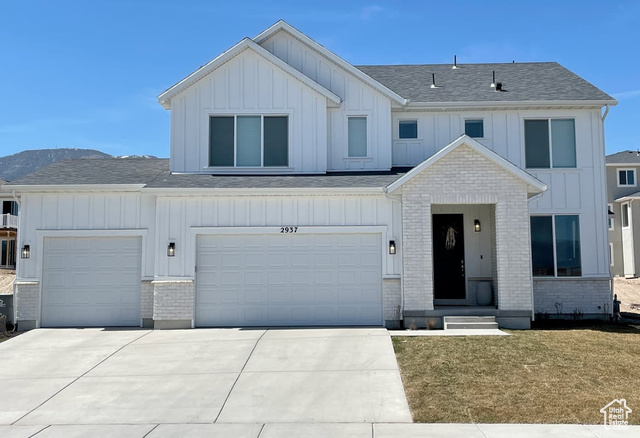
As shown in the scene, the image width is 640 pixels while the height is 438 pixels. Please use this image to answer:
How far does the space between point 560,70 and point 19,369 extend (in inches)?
699

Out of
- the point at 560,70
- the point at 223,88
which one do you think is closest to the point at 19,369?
the point at 223,88

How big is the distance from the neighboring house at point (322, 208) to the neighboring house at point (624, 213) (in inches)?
890

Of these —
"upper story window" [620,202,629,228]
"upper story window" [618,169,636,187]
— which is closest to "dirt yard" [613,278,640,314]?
"upper story window" [620,202,629,228]

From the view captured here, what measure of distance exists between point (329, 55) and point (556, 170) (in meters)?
7.46

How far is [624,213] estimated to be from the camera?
3656 cm

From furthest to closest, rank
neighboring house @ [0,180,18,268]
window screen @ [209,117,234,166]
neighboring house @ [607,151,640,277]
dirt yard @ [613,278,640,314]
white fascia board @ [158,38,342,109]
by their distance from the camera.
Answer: neighboring house @ [0,180,18,268] < neighboring house @ [607,151,640,277] < dirt yard @ [613,278,640,314] < window screen @ [209,117,234,166] < white fascia board @ [158,38,342,109]

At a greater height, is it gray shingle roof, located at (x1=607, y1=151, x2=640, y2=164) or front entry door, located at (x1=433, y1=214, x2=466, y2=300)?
gray shingle roof, located at (x1=607, y1=151, x2=640, y2=164)

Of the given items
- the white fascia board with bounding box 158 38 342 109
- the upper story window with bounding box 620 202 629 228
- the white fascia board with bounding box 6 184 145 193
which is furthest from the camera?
the upper story window with bounding box 620 202 629 228

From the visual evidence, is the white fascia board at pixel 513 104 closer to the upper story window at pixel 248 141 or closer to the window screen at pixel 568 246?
the window screen at pixel 568 246

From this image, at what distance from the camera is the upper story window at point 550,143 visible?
15.8 meters

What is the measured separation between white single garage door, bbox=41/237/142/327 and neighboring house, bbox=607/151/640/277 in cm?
3185

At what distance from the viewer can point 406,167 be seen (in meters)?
15.9

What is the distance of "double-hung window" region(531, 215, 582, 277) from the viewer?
50.5ft

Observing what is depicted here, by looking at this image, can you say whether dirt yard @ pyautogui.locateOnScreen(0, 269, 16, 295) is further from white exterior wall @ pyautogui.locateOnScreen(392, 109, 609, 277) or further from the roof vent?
the roof vent
